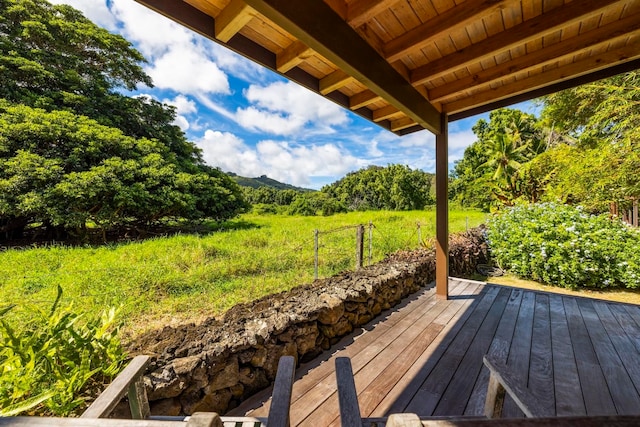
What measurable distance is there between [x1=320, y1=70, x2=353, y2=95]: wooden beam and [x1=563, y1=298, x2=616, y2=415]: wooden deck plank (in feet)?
9.07

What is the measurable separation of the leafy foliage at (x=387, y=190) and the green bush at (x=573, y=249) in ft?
62.2

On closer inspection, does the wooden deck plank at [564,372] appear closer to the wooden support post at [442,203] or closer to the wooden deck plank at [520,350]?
the wooden deck plank at [520,350]

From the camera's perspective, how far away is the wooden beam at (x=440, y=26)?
4.66 feet

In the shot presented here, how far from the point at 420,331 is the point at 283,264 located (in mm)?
2799

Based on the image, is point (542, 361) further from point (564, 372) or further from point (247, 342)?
point (247, 342)

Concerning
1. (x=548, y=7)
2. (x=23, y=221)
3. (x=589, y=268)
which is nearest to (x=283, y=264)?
(x=548, y=7)

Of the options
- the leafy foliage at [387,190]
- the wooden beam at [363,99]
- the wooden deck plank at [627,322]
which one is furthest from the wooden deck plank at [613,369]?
the leafy foliage at [387,190]

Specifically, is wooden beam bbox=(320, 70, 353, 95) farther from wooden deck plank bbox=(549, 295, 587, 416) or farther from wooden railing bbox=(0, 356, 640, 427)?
wooden deck plank bbox=(549, 295, 587, 416)

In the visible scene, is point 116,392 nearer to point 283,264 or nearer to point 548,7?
point 548,7

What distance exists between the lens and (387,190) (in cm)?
2545

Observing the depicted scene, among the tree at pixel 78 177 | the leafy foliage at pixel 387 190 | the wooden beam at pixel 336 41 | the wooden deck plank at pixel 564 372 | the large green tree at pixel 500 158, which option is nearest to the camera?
the wooden beam at pixel 336 41

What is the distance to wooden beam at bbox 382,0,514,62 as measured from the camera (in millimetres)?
1420

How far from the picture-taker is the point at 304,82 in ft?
6.70

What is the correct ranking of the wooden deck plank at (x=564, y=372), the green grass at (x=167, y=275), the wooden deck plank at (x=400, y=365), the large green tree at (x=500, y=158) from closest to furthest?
the wooden deck plank at (x=564, y=372)
the wooden deck plank at (x=400, y=365)
the green grass at (x=167, y=275)
the large green tree at (x=500, y=158)
